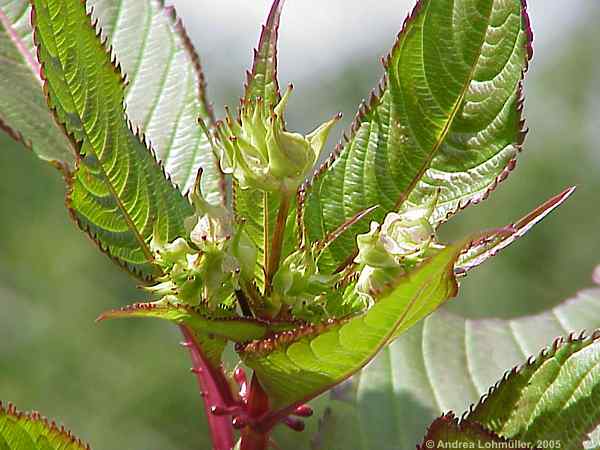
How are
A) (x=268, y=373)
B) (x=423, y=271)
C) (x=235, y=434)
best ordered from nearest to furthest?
(x=423, y=271)
(x=268, y=373)
(x=235, y=434)

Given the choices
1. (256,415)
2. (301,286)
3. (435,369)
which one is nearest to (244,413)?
(256,415)

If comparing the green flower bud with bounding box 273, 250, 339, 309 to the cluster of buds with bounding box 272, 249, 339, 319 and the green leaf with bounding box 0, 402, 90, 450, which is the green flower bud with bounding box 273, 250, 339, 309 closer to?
the cluster of buds with bounding box 272, 249, 339, 319

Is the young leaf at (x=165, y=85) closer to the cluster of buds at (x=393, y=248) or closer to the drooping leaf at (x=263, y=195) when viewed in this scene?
the drooping leaf at (x=263, y=195)

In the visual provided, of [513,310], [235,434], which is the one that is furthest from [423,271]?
[513,310]

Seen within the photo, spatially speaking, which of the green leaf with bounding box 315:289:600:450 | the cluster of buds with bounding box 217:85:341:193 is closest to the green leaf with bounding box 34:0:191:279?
the cluster of buds with bounding box 217:85:341:193

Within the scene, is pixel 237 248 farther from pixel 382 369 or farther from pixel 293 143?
pixel 382 369

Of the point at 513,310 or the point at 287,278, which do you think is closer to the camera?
the point at 287,278
